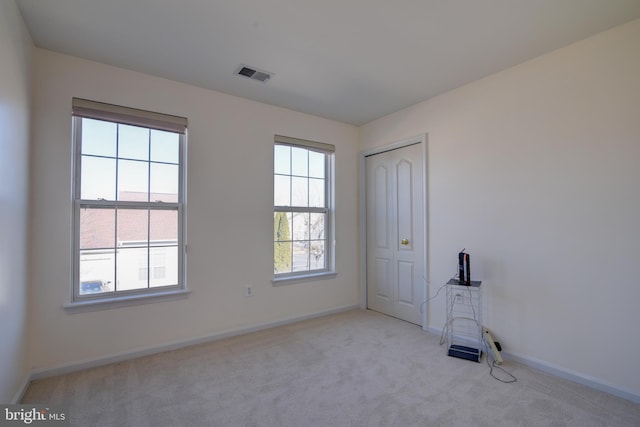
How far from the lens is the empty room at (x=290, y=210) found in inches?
81.3

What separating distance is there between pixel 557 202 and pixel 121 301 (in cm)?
393

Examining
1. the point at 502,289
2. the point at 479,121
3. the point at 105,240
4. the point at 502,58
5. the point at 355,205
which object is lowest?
the point at 502,289

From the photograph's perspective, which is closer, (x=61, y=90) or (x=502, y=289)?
(x=61, y=90)

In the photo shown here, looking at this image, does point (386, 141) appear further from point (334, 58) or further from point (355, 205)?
point (334, 58)

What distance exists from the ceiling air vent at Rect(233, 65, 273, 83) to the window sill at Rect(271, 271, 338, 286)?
2.26 m

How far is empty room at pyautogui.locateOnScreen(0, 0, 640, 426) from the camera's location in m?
2.06

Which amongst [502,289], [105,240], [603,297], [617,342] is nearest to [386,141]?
[502,289]

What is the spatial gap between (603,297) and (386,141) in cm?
270

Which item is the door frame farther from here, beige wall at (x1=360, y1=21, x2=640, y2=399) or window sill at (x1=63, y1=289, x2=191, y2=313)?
window sill at (x1=63, y1=289, x2=191, y2=313)

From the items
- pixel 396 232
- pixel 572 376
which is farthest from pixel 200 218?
pixel 572 376

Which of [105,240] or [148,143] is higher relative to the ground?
[148,143]

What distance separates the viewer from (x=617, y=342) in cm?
222

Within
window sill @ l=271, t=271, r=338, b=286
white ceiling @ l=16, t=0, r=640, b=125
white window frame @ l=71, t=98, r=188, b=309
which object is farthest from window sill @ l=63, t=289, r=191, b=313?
white ceiling @ l=16, t=0, r=640, b=125

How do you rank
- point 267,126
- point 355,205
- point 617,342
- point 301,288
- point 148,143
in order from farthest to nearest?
point 355,205, point 301,288, point 267,126, point 148,143, point 617,342
